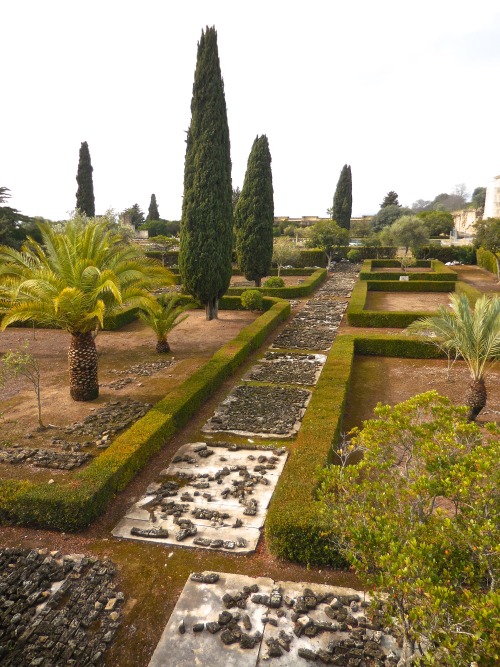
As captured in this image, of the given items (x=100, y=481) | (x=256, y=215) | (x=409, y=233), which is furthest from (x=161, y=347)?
(x=409, y=233)

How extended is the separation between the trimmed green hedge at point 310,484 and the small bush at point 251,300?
368 inches

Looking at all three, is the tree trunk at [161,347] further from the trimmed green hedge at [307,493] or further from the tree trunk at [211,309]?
the trimmed green hedge at [307,493]

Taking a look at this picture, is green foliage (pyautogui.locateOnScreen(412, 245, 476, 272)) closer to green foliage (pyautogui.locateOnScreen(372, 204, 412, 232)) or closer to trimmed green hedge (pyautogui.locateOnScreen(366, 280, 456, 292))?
trimmed green hedge (pyautogui.locateOnScreen(366, 280, 456, 292))

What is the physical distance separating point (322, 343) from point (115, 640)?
12332 mm

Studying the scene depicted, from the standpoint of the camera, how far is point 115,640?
4.67m

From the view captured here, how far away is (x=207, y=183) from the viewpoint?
17.5 metres

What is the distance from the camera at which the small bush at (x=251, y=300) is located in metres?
21.5

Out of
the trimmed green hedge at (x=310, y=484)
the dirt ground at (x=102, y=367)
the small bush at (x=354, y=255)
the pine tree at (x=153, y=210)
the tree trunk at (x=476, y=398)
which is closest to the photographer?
the trimmed green hedge at (x=310, y=484)

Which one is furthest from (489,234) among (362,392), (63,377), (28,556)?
(28,556)

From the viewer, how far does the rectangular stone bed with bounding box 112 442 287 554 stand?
20.4 feet

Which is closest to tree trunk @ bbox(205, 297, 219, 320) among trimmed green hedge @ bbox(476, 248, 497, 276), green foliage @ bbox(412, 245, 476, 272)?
trimmed green hedge @ bbox(476, 248, 497, 276)

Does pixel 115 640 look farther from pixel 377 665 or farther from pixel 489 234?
pixel 489 234

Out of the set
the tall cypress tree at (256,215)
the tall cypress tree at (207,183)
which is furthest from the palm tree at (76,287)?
the tall cypress tree at (256,215)

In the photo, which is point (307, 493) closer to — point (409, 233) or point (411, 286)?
point (411, 286)
